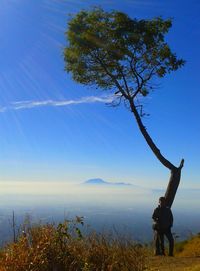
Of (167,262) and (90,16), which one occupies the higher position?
(90,16)

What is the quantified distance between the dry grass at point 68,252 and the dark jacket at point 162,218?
9.36 metres

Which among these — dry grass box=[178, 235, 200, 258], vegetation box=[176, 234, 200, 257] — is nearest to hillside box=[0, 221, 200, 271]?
dry grass box=[178, 235, 200, 258]

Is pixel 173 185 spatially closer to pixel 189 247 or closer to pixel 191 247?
pixel 191 247

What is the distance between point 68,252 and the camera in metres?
10.6

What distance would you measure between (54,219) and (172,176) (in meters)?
10.9

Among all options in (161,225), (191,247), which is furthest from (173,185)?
(191,247)

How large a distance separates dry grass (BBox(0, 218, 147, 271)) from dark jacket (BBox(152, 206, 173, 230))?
9364 millimetres

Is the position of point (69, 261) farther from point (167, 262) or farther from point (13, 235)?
point (167, 262)

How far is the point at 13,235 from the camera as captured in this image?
11.2 meters

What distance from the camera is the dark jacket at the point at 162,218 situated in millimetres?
20281

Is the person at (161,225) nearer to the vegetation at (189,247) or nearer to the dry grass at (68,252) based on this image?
the vegetation at (189,247)

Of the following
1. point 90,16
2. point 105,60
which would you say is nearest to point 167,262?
point 105,60

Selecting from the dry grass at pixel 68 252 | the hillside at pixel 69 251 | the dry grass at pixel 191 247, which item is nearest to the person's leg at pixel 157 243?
the dry grass at pixel 191 247

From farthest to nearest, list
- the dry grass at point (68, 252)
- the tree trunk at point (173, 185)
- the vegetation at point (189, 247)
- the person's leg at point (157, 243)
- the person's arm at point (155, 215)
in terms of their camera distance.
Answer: the tree trunk at point (173, 185)
the vegetation at point (189, 247)
the person's arm at point (155, 215)
the person's leg at point (157, 243)
the dry grass at point (68, 252)
